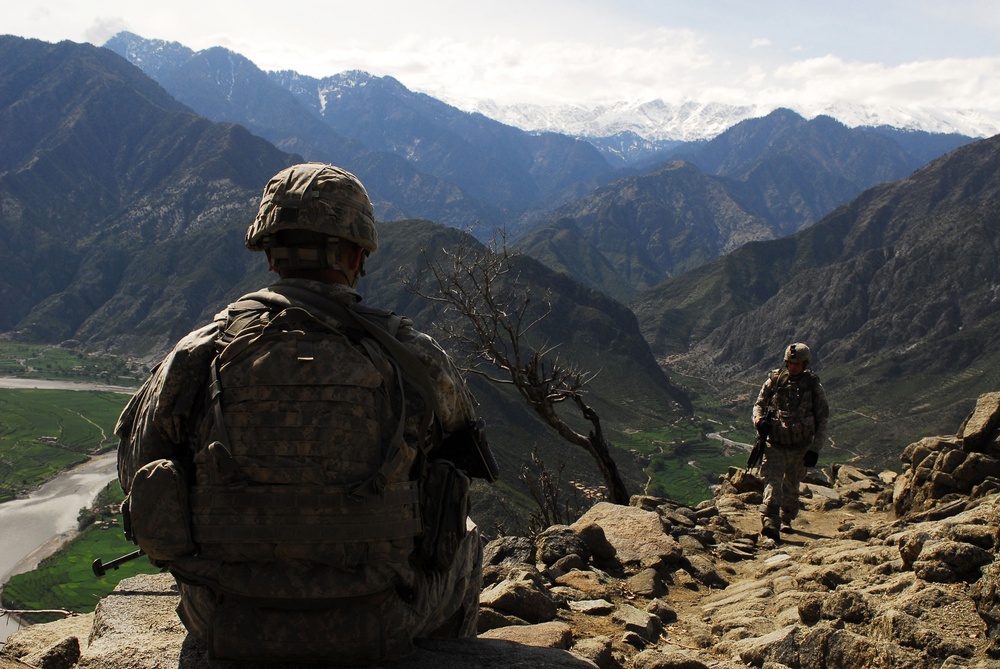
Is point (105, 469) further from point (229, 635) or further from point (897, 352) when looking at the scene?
point (897, 352)

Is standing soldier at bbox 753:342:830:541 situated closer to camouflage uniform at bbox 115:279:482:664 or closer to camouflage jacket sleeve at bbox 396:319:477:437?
camouflage jacket sleeve at bbox 396:319:477:437

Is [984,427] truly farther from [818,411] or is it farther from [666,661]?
[666,661]

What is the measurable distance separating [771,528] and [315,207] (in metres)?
10.9

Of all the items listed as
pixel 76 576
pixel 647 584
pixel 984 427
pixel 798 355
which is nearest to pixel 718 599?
pixel 647 584

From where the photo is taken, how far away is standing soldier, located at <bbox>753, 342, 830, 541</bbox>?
1272cm

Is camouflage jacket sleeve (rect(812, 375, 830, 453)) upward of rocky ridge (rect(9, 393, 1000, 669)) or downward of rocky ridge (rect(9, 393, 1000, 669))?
upward

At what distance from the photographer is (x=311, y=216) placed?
441 cm

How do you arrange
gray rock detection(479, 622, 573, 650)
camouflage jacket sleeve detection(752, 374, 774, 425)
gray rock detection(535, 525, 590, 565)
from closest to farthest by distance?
gray rock detection(479, 622, 573, 650) < gray rock detection(535, 525, 590, 565) < camouflage jacket sleeve detection(752, 374, 774, 425)

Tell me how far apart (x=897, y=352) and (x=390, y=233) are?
13255cm

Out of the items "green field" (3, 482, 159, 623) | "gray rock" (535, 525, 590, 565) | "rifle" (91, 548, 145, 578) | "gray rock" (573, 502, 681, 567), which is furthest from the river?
"rifle" (91, 548, 145, 578)

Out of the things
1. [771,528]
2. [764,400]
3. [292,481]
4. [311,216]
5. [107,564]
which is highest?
[311,216]

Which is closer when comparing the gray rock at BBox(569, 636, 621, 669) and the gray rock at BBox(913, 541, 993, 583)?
the gray rock at BBox(569, 636, 621, 669)

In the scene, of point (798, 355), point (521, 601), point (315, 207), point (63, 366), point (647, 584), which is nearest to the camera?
point (315, 207)

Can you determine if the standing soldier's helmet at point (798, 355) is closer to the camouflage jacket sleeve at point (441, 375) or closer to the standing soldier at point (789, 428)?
the standing soldier at point (789, 428)
